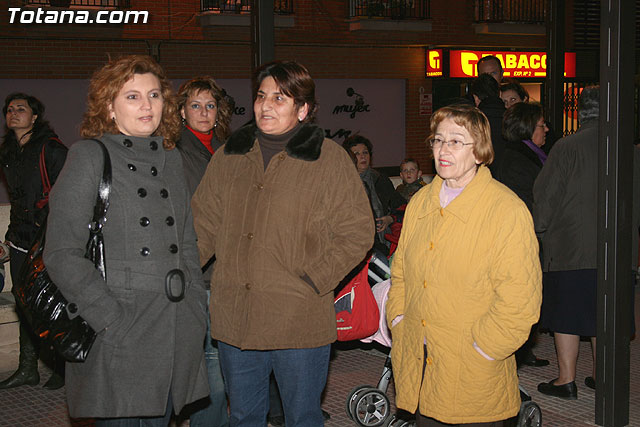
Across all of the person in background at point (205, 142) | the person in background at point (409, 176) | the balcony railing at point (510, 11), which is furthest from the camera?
the balcony railing at point (510, 11)

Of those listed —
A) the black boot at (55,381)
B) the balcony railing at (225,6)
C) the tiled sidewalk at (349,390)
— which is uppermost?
the balcony railing at (225,6)

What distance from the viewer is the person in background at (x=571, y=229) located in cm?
567

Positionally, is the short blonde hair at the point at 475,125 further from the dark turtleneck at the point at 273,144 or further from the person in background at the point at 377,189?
the person in background at the point at 377,189

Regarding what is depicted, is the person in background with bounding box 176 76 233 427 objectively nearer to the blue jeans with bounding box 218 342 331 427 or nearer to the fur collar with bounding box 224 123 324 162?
the fur collar with bounding box 224 123 324 162

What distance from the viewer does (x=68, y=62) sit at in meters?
16.6

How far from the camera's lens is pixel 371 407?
535 centimetres

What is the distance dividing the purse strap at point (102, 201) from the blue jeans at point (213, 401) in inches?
61.7

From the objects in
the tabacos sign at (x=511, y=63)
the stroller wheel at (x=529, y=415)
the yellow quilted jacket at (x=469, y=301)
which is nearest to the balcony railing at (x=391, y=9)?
the tabacos sign at (x=511, y=63)

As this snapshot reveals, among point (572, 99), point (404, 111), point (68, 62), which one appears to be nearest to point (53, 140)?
point (68, 62)

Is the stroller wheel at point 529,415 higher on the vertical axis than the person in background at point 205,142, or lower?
lower

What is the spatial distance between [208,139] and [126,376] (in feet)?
6.32

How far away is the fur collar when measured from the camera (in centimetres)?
370

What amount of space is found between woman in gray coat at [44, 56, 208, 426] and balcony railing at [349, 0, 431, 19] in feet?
54.5

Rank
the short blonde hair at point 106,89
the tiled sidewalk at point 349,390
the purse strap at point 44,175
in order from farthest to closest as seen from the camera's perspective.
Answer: the purse strap at point 44,175 < the tiled sidewalk at point 349,390 < the short blonde hair at point 106,89
